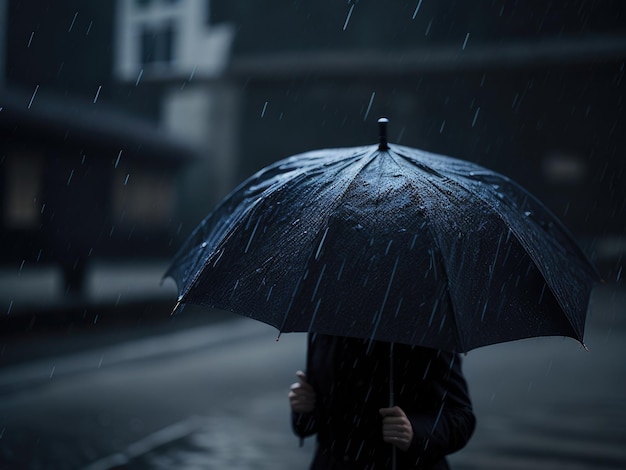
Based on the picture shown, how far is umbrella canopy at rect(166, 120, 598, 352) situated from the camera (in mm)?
2215

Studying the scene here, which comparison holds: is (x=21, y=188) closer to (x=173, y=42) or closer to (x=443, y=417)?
(x=173, y=42)

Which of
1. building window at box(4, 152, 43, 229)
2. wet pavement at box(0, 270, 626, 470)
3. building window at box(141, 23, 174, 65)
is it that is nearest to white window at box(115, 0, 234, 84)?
building window at box(141, 23, 174, 65)

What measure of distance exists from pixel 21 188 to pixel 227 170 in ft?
31.4

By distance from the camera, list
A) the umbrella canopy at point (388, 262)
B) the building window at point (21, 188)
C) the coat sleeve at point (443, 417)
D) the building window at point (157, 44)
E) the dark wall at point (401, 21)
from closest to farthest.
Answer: the umbrella canopy at point (388, 262)
the coat sleeve at point (443, 417)
the building window at point (21, 188)
the dark wall at point (401, 21)
the building window at point (157, 44)

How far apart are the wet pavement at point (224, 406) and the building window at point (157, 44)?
14197 mm

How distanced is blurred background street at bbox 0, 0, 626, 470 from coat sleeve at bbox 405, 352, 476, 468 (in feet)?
10.5

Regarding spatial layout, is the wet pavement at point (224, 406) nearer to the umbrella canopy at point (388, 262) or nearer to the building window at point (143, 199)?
the umbrella canopy at point (388, 262)

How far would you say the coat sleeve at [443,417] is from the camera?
2.43 m

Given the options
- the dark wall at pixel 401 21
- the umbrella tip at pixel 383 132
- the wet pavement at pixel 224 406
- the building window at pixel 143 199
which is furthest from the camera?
the building window at pixel 143 199

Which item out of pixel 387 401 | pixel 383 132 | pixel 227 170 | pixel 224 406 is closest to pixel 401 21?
pixel 227 170

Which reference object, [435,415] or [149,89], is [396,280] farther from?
[149,89]

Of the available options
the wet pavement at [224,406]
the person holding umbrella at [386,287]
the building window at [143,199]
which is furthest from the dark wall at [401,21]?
the person holding umbrella at [386,287]

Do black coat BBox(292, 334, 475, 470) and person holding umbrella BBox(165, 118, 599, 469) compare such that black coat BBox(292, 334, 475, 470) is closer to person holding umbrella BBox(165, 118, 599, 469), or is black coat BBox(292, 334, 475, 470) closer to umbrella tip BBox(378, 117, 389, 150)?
person holding umbrella BBox(165, 118, 599, 469)

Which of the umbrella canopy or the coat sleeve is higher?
the umbrella canopy
